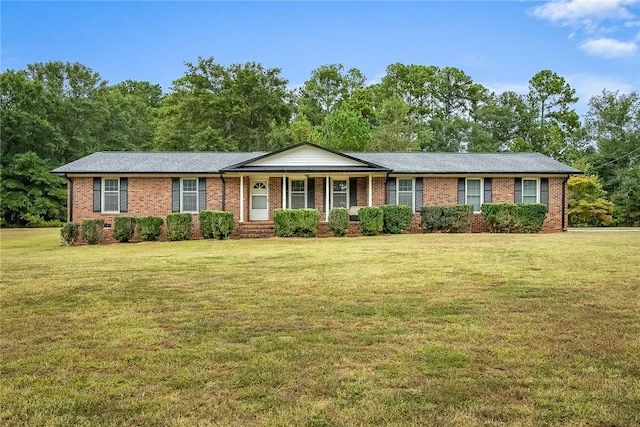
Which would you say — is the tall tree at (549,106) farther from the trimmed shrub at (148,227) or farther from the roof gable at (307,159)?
the trimmed shrub at (148,227)

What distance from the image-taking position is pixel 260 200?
71.9ft

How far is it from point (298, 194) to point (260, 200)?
1.69 metres

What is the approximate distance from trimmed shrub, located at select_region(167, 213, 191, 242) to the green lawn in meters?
8.97

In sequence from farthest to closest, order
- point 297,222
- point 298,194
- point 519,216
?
point 298,194 < point 519,216 < point 297,222

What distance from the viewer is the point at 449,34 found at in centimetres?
2502

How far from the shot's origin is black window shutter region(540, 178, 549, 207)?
69.7ft

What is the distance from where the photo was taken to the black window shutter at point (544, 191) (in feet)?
69.7

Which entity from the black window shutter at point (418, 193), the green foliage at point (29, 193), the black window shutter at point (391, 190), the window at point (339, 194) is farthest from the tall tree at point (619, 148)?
the green foliage at point (29, 193)

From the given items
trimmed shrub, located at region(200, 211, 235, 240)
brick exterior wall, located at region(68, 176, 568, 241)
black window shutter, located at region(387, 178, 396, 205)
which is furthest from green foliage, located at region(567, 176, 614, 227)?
trimmed shrub, located at region(200, 211, 235, 240)

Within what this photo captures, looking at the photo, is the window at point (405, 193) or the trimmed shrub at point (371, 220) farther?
the window at point (405, 193)

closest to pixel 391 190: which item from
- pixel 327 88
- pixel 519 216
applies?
pixel 519 216

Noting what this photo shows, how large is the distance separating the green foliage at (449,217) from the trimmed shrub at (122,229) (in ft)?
35.6

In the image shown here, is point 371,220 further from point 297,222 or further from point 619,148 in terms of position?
point 619,148

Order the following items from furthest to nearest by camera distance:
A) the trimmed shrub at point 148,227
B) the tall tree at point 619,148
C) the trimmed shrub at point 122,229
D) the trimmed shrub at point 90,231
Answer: the tall tree at point 619,148, the trimmed shrub at point 148,227, the trimmed shrub at point 122,229, the trimmed shrub at point 90,231
